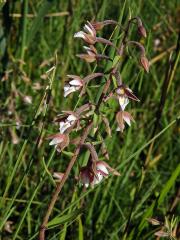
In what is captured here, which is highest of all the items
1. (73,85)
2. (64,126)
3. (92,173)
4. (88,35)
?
(88,35)

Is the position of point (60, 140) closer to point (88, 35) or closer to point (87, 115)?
point (87, 115)

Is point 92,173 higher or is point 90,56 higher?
point 90,56

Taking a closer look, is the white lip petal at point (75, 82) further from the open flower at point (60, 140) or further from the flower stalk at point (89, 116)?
the open flower at point (60, 140)

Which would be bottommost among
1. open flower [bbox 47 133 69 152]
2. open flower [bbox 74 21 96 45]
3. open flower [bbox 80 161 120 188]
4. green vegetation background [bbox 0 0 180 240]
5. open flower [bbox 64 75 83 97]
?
green vegetation background [bbox 0 0 180 240]

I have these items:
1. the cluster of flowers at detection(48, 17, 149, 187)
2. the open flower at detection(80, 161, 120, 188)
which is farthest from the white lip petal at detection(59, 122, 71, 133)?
the open flower at detection(80, 161, 120, 188)

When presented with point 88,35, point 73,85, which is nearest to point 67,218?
point 73,85

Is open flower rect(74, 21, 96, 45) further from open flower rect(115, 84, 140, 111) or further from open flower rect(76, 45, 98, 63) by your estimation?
open flower rect(115, 84, 140, 111)

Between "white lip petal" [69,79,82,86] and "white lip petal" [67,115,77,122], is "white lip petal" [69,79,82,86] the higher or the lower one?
the higher one

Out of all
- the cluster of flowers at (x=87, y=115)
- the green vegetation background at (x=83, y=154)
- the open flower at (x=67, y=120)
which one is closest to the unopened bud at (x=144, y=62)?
the cluster of flowers at (x=87, y=115)
